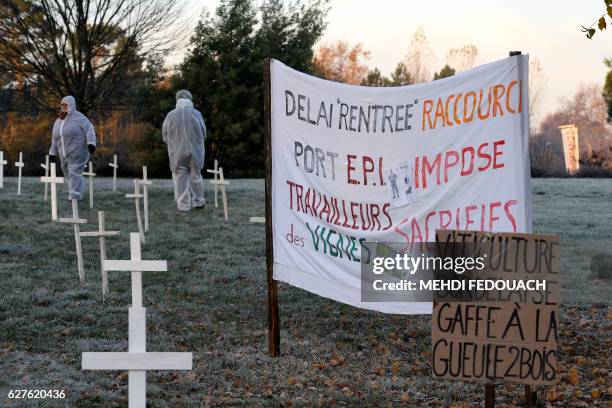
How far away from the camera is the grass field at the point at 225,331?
290 inches

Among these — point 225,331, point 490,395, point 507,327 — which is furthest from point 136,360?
point 225,331

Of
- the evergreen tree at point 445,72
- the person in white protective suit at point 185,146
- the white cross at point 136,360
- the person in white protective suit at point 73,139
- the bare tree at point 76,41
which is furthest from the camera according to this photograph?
the evergreen tree at point 445,72

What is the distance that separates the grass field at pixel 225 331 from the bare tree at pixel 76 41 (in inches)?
573

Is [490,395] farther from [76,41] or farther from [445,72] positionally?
[445,72]

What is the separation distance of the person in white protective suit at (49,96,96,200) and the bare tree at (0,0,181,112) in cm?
1119

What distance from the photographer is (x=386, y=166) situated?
8.00 metres

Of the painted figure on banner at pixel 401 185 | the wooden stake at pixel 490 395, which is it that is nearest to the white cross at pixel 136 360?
the wooden stake at pixel 490 395

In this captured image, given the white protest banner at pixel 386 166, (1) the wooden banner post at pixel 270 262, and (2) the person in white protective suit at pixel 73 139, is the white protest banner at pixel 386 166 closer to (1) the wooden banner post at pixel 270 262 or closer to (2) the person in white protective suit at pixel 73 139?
(1) the wooden banner post at pixel 270 262

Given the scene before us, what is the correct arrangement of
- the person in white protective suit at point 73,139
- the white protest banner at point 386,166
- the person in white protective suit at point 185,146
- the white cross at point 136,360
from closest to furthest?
1. the white cross at point 136,360
2. the white protest banner at point 386,166
3. the person in white protective suit at point 185,146
4. the person in white protective suit at point 73,139

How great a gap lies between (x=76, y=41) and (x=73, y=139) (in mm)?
13053

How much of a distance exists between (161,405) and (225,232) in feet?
29.7

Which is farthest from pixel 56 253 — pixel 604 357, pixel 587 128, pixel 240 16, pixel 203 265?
pixel 587 128

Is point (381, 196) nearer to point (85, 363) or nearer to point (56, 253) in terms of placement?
point (85, 363)

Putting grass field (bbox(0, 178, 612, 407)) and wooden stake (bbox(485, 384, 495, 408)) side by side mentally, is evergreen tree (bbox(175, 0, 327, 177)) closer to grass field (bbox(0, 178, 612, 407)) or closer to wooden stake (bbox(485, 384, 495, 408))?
grass field (bbox(0, 178, 612, 407))
